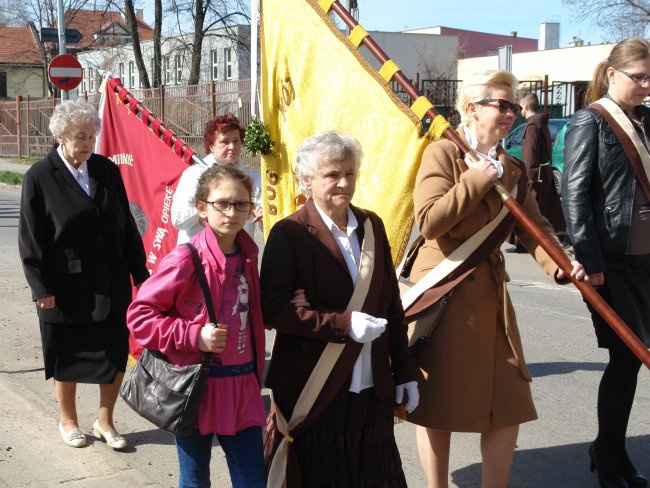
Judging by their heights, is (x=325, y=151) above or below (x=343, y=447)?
above

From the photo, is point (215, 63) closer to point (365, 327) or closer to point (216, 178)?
point (216, 178)

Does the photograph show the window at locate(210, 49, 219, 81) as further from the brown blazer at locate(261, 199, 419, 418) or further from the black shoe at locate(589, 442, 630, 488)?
the brown blazer at locate(261, 199, 419, 418)

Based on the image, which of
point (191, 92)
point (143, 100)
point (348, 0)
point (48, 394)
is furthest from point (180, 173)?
point (143, 100)

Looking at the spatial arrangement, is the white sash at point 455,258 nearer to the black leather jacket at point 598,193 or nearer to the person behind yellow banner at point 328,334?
the person behind yellow banner at point 328,334

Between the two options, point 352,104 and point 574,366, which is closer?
point 352,104

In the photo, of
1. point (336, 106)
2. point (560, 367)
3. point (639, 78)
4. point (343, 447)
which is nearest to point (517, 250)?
point (560, 367)

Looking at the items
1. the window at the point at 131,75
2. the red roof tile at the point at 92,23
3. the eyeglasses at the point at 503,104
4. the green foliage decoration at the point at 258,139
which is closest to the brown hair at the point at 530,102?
the green foliage decoration at the point at 258,139

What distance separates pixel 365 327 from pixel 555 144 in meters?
12.7

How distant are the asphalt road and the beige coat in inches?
30.4

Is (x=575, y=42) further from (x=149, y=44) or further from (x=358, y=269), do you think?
(x=358, y=269)

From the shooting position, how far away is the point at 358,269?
3.15 meters

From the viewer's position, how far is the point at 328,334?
3045 mm

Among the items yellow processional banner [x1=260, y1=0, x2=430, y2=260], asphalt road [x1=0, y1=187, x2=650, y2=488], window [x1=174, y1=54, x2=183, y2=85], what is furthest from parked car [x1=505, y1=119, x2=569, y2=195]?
window [x1=174, y1=54, x2=183, y2=85]

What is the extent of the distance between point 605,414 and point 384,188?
144 cm
